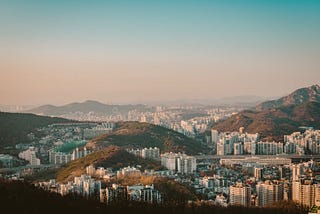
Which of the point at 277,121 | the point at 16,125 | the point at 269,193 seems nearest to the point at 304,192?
the point at 269,193

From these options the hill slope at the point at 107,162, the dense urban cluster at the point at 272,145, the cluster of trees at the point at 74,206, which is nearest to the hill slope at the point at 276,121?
the dense urban cluster at the point at 272,145

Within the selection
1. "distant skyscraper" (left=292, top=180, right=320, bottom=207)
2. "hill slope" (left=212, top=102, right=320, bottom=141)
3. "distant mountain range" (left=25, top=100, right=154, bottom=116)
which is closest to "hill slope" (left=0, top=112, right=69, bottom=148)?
"hill slope" (left=212, top=102, right=320, bottom=141)

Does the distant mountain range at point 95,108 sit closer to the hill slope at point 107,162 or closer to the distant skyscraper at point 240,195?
the hill slope at point 107,162

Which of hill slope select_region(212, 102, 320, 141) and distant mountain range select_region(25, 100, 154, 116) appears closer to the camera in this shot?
hill slope select_region(212, 102, 320, 141)

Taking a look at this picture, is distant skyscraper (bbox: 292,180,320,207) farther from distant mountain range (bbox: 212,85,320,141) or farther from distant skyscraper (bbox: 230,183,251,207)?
distant mountain range (bbox: 212,85,320,141)

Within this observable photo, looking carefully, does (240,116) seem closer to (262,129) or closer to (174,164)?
(262,129)

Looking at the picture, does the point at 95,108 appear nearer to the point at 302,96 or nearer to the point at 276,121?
the point at 302,96

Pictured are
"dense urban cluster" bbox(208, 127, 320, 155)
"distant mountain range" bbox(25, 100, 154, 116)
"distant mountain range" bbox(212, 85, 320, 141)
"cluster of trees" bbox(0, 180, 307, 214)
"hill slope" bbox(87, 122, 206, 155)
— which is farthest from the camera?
"distant mountain range" bbox(25, 100, 154, 116)
